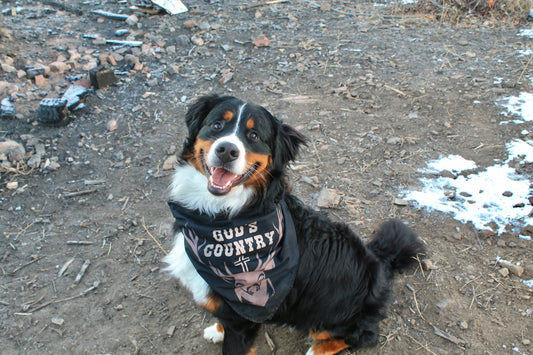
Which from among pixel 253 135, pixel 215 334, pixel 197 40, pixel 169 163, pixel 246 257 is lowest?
pixel 215 334

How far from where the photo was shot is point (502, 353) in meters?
2.73

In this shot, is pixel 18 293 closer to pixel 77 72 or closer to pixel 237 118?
pixel 237 118

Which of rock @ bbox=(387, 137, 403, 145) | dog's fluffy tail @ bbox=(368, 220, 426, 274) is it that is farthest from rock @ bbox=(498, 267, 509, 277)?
rock @ bbox=(387, 137, 403, 145)

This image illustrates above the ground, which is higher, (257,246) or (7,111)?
(257,246)

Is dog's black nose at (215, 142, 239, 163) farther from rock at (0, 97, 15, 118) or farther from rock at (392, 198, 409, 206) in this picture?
rock at (0, 97, 15, 118)

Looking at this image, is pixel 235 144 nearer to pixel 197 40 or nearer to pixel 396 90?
pixel 396 90

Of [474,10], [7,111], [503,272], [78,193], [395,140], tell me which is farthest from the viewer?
[474,10]

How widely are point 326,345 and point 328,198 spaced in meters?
1.64

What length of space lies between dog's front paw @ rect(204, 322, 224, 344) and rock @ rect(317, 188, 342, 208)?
170 cm

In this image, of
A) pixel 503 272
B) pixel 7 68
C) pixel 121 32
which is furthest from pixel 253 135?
pixel 121 32

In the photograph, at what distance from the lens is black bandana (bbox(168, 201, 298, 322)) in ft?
7.60

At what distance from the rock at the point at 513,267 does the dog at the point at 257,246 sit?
1.31 m

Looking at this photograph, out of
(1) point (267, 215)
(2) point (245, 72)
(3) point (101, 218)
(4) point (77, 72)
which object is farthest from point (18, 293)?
(2) point (245, 72)

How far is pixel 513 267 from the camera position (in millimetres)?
3248
